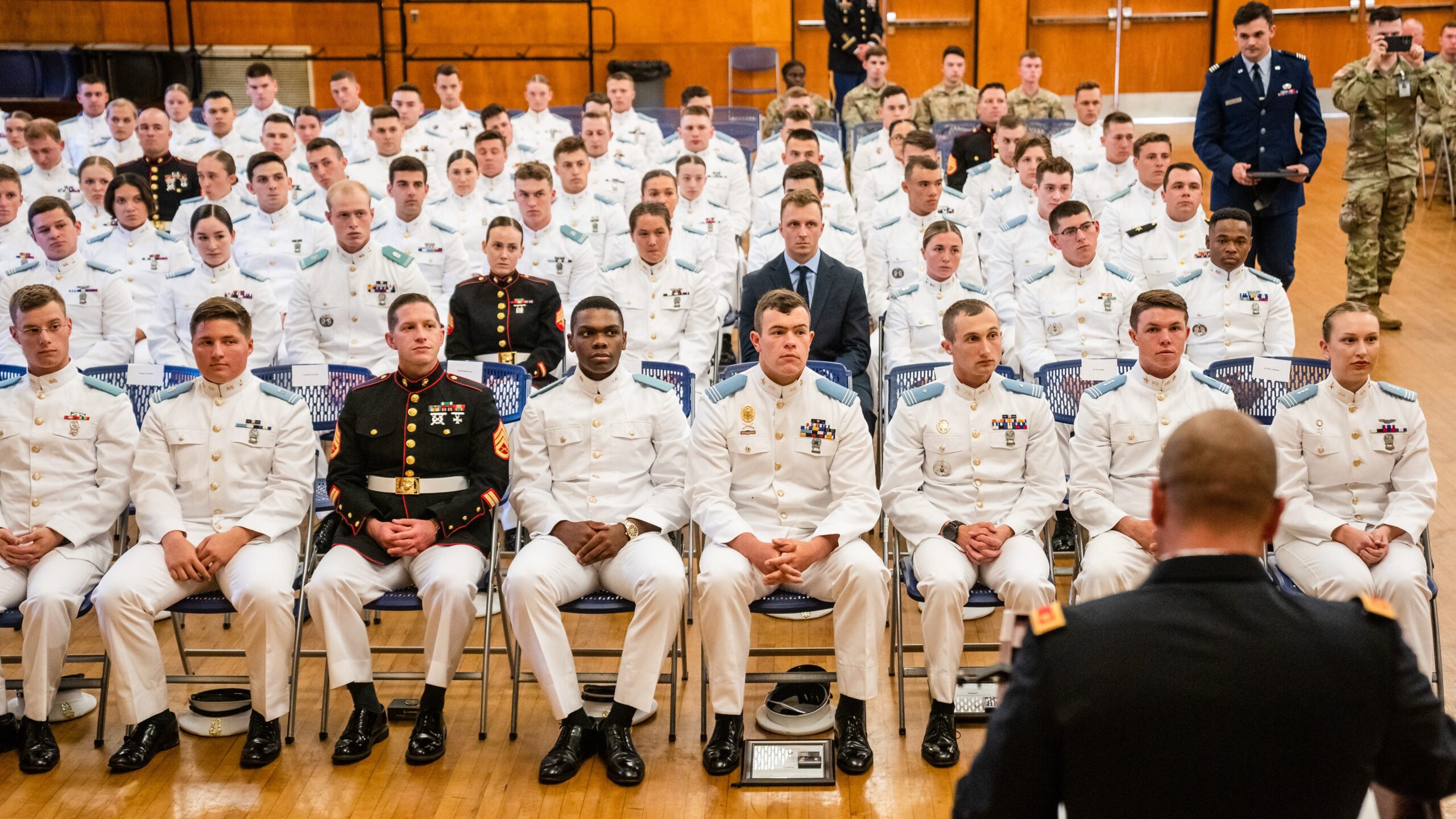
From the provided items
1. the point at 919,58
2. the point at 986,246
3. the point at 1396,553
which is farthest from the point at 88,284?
the point at 919,58

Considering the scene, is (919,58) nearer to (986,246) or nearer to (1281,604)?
(986,246)

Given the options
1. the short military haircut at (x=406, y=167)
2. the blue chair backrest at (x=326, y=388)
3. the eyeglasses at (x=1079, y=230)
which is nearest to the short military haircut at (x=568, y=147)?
the short military haircut at (x=406, y=167)

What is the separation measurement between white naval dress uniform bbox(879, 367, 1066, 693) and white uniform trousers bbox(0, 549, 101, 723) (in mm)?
2535

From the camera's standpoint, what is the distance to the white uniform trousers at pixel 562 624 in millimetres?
3789

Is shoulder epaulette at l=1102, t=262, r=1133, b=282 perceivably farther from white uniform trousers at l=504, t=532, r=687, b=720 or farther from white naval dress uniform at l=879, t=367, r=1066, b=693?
white uniform trousers at l=504, t=532, r=687, b=720

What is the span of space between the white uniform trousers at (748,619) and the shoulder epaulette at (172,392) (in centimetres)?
184

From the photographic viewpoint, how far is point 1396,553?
3.83 m

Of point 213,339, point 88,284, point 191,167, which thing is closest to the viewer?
point 213,339

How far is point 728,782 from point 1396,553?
2.11m

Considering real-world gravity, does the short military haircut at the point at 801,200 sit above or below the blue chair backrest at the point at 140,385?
above

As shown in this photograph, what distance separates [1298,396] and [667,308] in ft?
9.42

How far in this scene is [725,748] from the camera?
375cm

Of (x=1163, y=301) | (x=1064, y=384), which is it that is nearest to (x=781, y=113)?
(x=1064, y=384)

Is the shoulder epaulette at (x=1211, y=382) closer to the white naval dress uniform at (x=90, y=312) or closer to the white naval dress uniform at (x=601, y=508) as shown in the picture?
the white naval dress uniform at (x=601, y=508)
